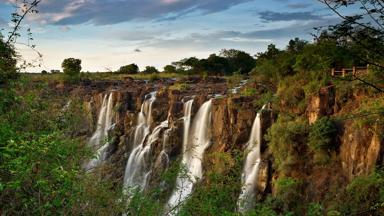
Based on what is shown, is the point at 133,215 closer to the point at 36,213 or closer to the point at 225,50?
the point at 36,213

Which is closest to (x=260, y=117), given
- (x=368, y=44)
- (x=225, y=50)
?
(x=368, y=44)

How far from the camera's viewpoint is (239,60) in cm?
7112

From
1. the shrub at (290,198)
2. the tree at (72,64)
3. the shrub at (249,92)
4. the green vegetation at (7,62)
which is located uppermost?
the tree at (72,64)

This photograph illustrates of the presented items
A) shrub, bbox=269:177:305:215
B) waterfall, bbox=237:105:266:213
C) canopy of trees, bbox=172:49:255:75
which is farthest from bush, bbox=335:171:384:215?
canopy of trees, bbox=172:49:255:75

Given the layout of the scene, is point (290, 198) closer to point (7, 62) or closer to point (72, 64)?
point (7, 62)

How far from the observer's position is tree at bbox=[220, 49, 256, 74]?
229ft

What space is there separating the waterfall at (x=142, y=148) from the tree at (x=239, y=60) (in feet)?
101

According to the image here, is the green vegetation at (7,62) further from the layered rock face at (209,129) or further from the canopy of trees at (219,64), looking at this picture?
the canopy of trees at (219,64)

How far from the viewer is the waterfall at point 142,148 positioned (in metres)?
34.8

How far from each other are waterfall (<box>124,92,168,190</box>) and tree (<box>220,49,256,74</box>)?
101 feet

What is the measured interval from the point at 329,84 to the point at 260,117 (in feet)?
14.8

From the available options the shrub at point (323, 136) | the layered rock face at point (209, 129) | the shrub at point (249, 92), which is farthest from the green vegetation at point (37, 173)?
the shrub at point (249, 92)

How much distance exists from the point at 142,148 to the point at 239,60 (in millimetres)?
37058

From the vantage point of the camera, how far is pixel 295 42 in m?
39.1
